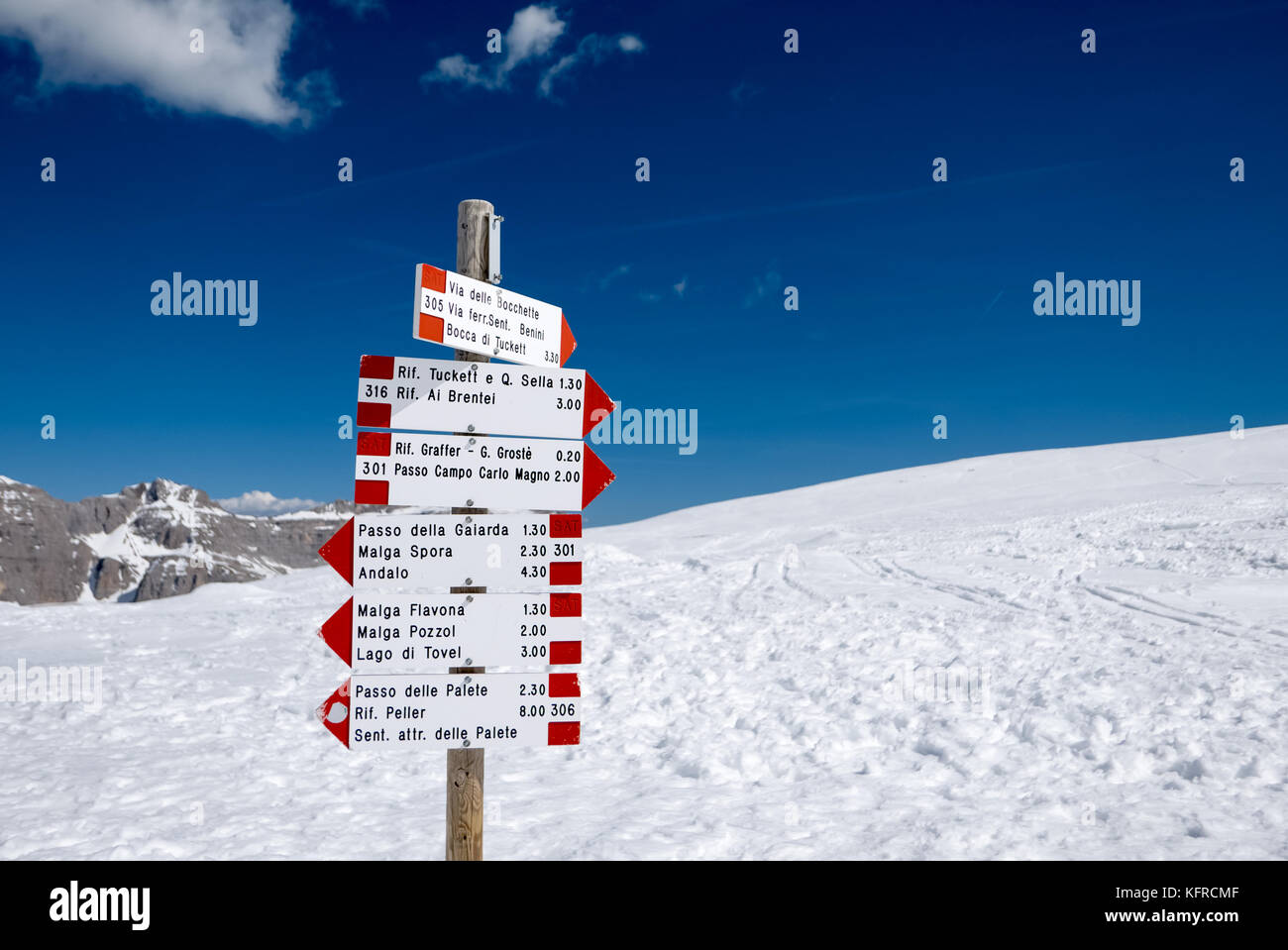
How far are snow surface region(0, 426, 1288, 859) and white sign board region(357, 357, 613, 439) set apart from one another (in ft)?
10.1

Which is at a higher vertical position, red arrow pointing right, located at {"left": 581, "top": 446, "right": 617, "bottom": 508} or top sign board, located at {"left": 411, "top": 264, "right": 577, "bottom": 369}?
top sign board, located at {"left": 411, "top": 264, "right": 577, "bottom": 369}

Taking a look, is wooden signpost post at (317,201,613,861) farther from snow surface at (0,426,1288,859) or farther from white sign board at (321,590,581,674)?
snow surface at (0,426,1288,859)

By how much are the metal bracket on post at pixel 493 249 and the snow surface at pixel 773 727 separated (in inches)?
Answer: 152

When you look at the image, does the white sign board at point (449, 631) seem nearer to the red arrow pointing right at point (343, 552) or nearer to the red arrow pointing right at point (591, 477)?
the red arrow pointing right at point (343, 552)

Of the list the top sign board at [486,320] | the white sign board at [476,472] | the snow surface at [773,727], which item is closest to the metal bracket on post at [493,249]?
the top sign board at [486,320]

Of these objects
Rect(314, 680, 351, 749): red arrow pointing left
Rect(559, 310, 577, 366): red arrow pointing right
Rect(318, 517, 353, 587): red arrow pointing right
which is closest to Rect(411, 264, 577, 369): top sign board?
Rect(559, 310, 577, 366): red arrow pointing right

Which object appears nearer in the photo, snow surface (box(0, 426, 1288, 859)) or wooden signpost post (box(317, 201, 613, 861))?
wooden signpost post (box(317, 201, 613, 861))

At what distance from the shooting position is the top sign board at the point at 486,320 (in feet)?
12.8

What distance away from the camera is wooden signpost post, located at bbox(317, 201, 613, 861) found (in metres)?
3.96

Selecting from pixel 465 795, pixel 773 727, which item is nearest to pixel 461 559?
pixel 465 795
